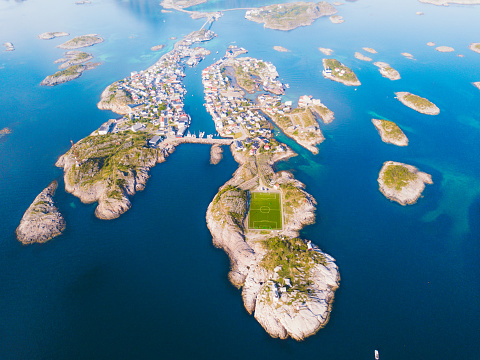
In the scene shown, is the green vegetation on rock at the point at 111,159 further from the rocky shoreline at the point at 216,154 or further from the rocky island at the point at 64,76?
the rocky island at the point at 64,76

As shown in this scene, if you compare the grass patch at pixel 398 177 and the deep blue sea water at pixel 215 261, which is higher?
the grass patch at pixel 398 177

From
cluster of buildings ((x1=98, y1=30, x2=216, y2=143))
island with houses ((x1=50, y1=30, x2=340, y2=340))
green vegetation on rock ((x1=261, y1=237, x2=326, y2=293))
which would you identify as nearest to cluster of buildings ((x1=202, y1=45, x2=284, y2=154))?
island with houses ((x1=50, y1=30, x2=340, y2=340))

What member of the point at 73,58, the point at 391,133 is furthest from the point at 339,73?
the point at 73,58

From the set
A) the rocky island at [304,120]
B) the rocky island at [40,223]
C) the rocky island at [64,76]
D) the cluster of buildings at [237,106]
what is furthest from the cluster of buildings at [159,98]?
the rocky island at [304,120]

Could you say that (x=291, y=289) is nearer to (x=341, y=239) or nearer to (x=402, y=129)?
(x=341, y=239)

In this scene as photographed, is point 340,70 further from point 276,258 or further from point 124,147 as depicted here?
point 276,258

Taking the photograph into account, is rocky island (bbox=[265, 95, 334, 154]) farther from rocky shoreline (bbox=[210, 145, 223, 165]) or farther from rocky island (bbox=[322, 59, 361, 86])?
rocky island (bbox=[322, 59, 361, 86])

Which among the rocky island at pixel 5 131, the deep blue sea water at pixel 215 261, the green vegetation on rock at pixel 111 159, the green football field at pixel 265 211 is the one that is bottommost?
the deep blue sea water at pixel 215 261

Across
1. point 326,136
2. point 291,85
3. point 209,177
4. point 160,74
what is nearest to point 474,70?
point 291,85
